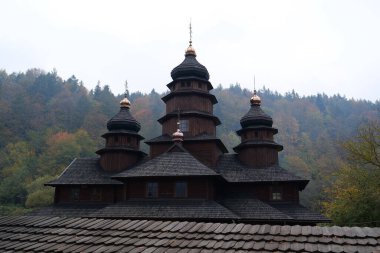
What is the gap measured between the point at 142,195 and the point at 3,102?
68.3 metres

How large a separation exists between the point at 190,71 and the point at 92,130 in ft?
168

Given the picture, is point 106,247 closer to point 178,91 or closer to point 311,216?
point 311,216

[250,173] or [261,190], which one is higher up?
[250,173]

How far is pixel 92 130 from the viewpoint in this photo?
239 ft

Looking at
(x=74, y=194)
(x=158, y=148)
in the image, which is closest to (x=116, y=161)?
(x=158, y=148)

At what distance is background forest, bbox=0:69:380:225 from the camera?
177ft

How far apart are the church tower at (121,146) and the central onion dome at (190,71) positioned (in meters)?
4.44

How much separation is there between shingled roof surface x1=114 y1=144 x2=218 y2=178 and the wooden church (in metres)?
0.05

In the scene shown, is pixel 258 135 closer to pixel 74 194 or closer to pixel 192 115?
pixel 192 115

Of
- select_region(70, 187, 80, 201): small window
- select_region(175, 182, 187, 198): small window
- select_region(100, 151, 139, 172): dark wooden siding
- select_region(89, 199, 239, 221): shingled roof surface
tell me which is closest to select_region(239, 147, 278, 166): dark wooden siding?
select_region(89, 199, 239, 221): shingled roof surface

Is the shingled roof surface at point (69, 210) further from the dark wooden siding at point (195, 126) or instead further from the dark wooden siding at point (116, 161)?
the dark wooden siding at point (195, 126)

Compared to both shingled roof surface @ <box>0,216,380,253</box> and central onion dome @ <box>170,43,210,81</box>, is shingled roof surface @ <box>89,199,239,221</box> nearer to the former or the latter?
central onion dome @ <box>170,43,210,81</box>

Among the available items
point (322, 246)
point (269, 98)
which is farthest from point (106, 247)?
point (269, 98)

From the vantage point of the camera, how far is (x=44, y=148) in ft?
221
